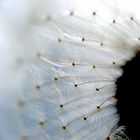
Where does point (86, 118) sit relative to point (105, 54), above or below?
below

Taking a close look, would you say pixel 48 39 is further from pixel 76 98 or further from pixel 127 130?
pixel 127 130

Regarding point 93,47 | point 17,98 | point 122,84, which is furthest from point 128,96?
point 17,98

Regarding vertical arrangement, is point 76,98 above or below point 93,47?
below

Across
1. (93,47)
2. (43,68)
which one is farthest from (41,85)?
(93,47)

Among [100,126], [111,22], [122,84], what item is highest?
[111,22]

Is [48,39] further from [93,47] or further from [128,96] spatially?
[128,96]

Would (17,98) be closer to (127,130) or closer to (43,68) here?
(43,68)

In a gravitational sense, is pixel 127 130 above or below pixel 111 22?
below
